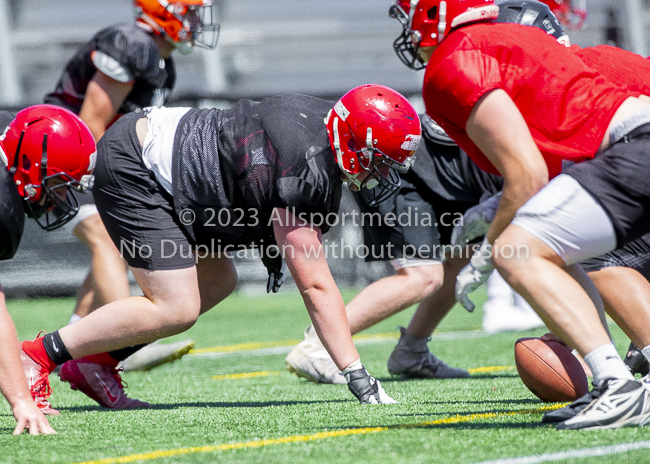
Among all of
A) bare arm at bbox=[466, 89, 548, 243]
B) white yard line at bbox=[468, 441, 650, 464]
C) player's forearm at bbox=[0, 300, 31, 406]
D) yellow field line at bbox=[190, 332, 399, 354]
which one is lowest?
yellow field line at bbox=[190, 332, 399, 354]

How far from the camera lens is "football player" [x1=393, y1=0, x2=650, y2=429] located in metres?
2.42

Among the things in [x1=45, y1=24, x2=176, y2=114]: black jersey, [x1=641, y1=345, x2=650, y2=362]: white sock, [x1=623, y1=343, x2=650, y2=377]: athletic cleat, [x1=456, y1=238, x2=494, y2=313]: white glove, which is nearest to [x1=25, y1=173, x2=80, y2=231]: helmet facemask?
[x1=45, y1=24, x2=176, y2=114]: black jersey

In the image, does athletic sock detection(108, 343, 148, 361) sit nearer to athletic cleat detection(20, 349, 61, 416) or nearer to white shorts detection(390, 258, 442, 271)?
athletic cleat detection(20, 349, 61, 416)

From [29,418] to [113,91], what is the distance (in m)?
2.33

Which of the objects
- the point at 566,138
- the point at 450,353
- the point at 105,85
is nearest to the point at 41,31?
the point at 105,85

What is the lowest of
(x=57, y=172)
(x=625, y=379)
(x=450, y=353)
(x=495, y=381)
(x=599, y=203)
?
(x=450, y=353)

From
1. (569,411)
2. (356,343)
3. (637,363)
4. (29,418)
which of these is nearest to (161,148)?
(29,418)

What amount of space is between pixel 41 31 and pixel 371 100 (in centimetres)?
1068

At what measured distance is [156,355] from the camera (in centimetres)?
453

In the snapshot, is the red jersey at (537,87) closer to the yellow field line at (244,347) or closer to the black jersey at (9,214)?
the black jersey at (9,214)

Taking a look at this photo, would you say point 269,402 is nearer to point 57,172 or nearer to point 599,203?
point 57,172

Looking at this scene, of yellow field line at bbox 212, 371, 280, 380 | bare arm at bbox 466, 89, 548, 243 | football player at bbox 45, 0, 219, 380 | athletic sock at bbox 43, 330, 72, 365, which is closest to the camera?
bare arm at bbox 466, 89, 548, 243

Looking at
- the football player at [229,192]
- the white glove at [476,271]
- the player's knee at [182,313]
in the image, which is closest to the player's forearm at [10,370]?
the football player at [229,192]

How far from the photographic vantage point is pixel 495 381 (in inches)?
153
